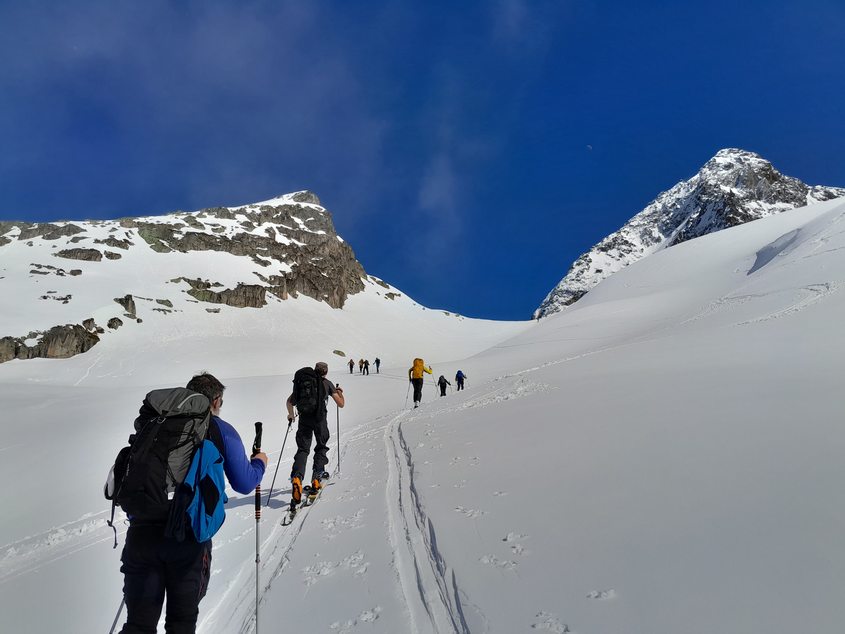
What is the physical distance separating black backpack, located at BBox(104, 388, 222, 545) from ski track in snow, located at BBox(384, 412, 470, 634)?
5.95 ft

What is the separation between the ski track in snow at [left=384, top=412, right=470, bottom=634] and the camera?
3.04 meters

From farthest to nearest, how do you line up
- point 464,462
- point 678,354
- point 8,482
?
point 678,354 < point 8,482 < point 464,462

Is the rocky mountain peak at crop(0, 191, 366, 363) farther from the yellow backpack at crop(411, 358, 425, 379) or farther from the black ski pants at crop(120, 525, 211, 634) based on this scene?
the black ski pants at crop(120, 525, 211, 634)

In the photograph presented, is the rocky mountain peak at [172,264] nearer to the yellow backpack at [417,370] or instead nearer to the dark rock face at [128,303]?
the dark rock face at [128,303]

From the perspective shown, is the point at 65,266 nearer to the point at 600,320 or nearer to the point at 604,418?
the point at 600,320

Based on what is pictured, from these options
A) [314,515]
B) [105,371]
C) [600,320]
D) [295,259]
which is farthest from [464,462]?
[295,259]

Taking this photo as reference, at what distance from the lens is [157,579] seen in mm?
2855

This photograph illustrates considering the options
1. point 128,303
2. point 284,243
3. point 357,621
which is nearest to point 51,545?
point 357,621

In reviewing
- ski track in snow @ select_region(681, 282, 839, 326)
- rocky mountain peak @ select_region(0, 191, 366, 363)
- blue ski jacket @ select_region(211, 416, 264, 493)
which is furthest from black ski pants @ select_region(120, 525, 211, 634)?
rocky mountain peak @ select_region(0, 191, 366, 363)

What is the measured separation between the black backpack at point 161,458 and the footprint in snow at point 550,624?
7.69 feet

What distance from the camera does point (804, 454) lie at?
→ 13.3 ft

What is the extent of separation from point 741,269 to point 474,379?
26170 mm

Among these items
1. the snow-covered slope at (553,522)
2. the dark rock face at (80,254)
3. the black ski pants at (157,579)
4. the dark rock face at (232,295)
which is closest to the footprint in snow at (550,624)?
the snow-covered slope at (553,522)

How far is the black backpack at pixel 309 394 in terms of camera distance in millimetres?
6918
